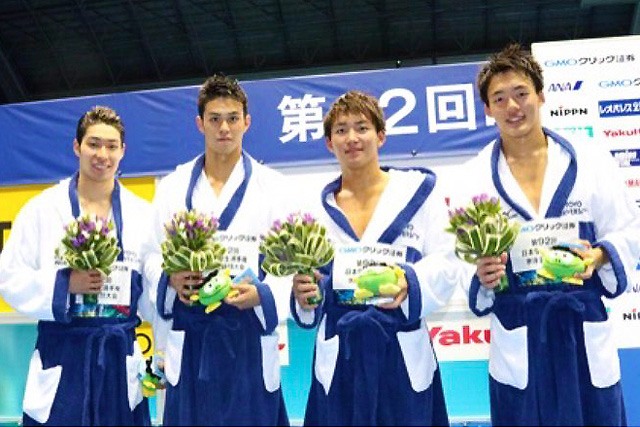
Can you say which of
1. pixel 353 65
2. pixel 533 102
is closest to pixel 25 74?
pixel 353 65

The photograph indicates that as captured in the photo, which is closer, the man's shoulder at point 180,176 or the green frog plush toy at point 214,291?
the green frog plush toy at point 214,291

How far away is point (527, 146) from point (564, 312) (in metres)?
0.75

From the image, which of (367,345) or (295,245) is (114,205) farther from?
(367,345)

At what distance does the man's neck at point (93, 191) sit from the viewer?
3.28 m

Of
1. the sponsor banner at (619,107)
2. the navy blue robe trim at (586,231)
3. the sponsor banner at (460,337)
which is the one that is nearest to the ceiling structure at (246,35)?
the sponsor banner at (619,107)

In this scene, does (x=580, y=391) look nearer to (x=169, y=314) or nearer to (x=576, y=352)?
(x=576, y=352)

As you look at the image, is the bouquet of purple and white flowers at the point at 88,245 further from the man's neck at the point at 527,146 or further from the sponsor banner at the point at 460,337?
the sponsor banner at the point at 460,337

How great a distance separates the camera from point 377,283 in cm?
246

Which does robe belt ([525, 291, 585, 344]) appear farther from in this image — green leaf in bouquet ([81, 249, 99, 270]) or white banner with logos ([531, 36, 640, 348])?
white banner with logos ([531, 36, 640, 348])

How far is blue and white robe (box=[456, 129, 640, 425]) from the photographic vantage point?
2.50 metres

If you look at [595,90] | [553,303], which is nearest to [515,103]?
[553,303]

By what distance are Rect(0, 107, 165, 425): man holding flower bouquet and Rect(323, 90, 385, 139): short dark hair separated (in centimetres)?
105

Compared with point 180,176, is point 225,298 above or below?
below

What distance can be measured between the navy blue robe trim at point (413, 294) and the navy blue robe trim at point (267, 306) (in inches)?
21.0
